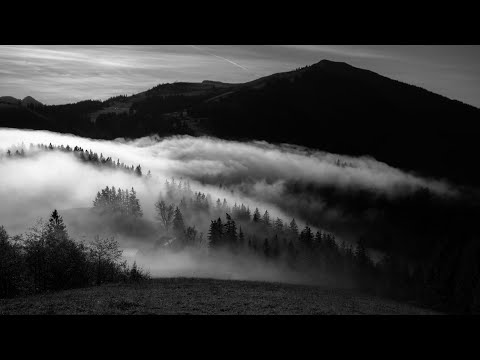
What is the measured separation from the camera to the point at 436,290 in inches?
3059

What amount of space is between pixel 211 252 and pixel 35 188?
112 m

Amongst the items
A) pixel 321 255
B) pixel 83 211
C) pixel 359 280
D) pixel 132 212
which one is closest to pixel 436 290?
pixel 359 280

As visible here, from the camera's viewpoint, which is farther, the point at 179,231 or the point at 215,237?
the point at 179,231

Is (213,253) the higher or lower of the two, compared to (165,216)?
higher

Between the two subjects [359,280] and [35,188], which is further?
[35,188]

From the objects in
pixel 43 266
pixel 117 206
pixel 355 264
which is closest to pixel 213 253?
pixel 355 264

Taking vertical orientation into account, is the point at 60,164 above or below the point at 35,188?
above

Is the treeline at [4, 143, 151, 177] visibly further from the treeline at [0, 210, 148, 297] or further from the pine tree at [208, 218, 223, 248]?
the treeline at [0, 210, 148, 297]

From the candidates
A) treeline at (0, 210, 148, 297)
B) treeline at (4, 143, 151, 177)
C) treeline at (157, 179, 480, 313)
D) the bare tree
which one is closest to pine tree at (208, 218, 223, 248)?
treeline at (157, 179, 480, 313)

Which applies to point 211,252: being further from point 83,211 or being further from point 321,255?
point 83,211

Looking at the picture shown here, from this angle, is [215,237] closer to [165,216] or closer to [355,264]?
[355,264]

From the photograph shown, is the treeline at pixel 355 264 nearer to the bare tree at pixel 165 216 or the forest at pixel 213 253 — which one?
the bare tree at pixel 165 216
